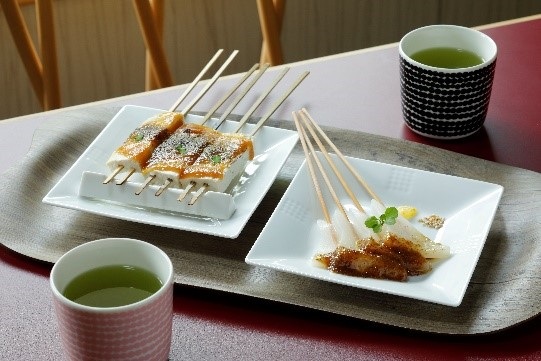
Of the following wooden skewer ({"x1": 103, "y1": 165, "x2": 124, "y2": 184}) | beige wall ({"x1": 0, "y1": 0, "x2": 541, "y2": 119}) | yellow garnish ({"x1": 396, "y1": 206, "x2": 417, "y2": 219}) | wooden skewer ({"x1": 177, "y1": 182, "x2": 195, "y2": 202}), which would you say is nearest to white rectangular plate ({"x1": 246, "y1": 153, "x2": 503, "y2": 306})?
yellow garnish ({"x1": 396, "y1": 206, "x2": 417, "y2": 219})

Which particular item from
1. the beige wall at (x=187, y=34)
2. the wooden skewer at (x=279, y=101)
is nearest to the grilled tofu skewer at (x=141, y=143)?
the wooden skewer at (x=279, y=101)

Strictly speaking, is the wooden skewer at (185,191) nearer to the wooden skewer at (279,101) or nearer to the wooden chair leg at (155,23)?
the wooden skewer at (279,101)

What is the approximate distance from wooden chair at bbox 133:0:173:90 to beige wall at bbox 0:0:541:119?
0.60 m

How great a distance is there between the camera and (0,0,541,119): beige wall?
255 centimetres

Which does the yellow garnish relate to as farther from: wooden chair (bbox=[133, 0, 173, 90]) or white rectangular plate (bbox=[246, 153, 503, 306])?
wooden chair (bbox=[133, 0, 173, 90])

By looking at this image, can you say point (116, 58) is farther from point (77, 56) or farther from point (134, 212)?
point (134, 212)

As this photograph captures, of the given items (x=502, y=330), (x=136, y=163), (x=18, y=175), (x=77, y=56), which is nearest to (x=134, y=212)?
(x=136, y=163)

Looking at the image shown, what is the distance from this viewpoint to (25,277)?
1156mm

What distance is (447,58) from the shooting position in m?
1.47

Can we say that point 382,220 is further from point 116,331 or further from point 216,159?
point 116,331

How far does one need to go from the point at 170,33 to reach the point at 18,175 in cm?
140

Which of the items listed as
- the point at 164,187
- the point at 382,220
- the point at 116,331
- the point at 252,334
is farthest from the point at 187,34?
the point at 116,331

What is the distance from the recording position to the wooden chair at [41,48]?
1865 millimetres

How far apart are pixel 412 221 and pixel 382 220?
0.10 m
